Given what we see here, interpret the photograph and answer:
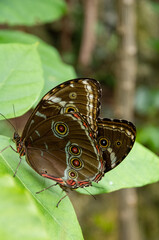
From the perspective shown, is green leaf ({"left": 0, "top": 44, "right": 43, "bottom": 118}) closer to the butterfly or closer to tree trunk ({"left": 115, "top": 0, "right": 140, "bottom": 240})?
the butterfly

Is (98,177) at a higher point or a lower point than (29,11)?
lower

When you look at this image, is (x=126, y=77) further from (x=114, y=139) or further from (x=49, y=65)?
(x=114, y=139)

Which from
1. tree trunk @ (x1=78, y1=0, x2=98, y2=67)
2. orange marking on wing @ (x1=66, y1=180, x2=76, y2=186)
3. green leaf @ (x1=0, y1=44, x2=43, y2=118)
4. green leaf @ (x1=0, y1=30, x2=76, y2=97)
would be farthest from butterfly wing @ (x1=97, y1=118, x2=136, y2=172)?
tree trunk @ (x1=78, y1=0, x2=98, y2=67)

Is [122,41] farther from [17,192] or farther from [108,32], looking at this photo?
[108,32]

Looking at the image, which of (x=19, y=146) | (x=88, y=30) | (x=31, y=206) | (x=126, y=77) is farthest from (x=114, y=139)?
(x=88, y=30)

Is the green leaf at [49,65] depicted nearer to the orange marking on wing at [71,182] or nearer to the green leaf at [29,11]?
the green leaf at [29,11]
